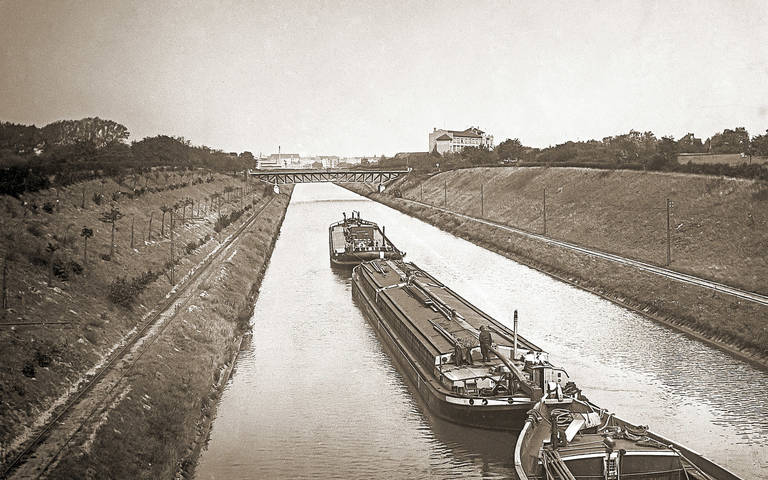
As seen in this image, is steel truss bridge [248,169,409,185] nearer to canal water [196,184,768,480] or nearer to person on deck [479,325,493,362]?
canal water [196,184,768,480]

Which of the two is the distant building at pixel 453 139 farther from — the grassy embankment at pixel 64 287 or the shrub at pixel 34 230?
the shrub at pixel 34 230

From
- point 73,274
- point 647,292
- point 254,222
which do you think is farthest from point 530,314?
point 254,222

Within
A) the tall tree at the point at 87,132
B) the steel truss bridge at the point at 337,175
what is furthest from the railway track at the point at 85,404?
the steel truss bridge at the point at 337,175

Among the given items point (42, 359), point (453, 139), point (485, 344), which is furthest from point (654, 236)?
point (453, 139)

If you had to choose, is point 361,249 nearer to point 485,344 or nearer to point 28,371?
point 485,344

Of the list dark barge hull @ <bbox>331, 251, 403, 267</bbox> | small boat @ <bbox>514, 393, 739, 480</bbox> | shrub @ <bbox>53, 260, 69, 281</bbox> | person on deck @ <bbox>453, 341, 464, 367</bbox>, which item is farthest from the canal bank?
dark barge hull @ <bbox>331, 251, 403, 267</bbox>

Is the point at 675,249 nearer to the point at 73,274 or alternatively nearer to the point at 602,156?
the point at 73,274
